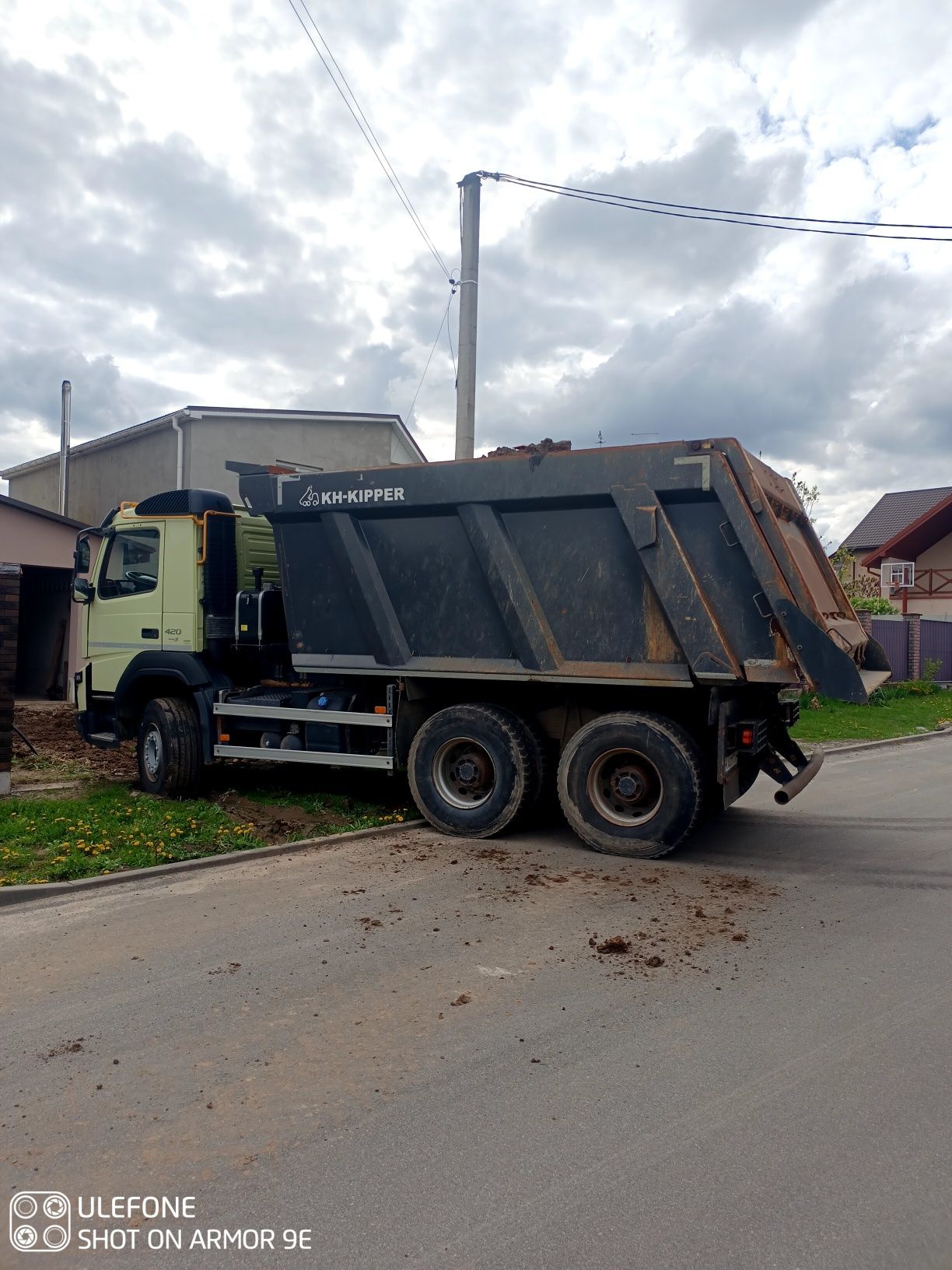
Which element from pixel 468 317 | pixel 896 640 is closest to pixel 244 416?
pixel 468 317

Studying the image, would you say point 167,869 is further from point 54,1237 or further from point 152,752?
point 54,1237

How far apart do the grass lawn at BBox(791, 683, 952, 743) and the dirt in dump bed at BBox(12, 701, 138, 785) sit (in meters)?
9.26

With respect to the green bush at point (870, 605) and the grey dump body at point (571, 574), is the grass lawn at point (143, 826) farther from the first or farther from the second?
the green bush at point (870, 605)

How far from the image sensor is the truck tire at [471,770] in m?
8.02

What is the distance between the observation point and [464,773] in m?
8.33

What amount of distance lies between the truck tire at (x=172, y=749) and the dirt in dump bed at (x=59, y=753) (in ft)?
3.48

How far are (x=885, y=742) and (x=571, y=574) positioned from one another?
1033cm

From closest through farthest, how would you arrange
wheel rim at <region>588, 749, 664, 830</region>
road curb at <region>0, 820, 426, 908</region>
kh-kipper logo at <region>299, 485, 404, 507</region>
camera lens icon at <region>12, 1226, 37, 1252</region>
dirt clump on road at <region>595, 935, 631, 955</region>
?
camera lens icon at <region>12, 1226, 37, 1252</region> < dirt clump on road at <region>595, 935, 631, 955</region> < road curb at <region>0, 820, 426, 908</region> < wheel rim at <region>588, 749, 664, 830</region> < kh-kipper logo at <region>299, 485, 404, 507</region>

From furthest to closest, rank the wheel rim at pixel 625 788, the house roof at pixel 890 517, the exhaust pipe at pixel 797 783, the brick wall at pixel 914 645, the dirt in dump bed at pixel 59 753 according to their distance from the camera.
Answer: the house roof at pixel 890 517 → the brick wall at pixel 914 645 → the dirt in dump bed at pixel 59 753 → the exhaust pipe at pixel 797 783 → the wheel rim at pixel 625 788

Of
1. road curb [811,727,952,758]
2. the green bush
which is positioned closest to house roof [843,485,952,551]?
the green bush

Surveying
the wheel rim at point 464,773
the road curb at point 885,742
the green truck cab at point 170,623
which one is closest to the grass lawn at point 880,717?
the road curb at point 885,742

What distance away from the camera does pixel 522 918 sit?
19.4 feet

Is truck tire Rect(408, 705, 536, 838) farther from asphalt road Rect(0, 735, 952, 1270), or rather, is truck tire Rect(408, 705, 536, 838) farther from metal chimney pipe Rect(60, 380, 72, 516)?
metal chimney pipe Rect(60, 380, 72, 516)

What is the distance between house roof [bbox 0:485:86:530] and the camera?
631 inches
